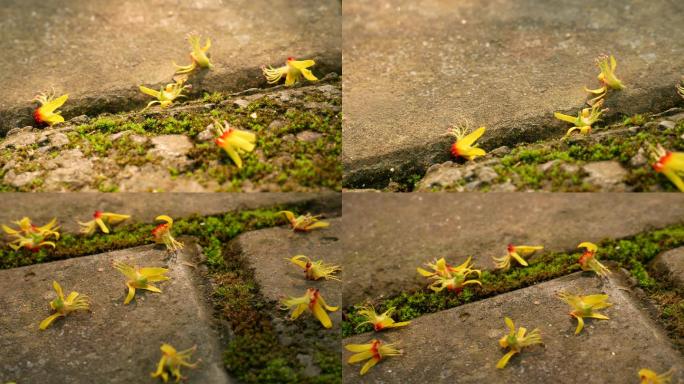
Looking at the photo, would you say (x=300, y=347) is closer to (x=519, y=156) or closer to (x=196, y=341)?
(x=196, y=341)

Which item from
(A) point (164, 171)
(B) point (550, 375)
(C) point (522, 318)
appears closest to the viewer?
(B) point (550, 375)

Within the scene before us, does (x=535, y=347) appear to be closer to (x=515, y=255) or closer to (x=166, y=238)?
(x=515, y=255)

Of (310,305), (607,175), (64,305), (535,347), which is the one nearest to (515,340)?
(535,347)

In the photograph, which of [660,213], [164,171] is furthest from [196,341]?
[660,213]

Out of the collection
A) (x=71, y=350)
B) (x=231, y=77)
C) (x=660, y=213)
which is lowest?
(x=71, y=350)

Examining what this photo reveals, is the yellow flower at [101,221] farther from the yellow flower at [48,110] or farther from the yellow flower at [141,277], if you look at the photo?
the yellow flower at [48,110]

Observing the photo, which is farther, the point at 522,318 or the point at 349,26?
the point at 349,26

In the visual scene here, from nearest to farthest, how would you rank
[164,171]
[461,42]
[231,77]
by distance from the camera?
[164,171], [231,77], [461,42]

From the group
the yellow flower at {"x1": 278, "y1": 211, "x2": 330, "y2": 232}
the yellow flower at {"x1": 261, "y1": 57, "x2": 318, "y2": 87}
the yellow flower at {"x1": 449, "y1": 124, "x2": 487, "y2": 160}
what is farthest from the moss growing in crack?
the yellow flower at {"x1": 261, "y1": 57, "x2": 318, "y2": 87}

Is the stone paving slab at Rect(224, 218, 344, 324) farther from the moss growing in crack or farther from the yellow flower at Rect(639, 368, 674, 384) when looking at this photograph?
the yellow flower at Rect(639, 368, 674, 384)
